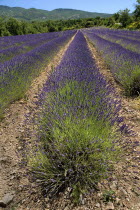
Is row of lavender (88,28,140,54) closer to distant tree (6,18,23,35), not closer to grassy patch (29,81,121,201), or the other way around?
grassy patch (29,81,121,201)

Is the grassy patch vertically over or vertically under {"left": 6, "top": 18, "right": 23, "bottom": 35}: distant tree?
under

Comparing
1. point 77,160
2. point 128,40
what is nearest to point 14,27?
point 128,40

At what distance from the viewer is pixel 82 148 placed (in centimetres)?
189

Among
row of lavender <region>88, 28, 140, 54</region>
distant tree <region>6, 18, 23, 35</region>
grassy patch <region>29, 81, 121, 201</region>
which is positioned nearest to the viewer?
grassy patch <region>29, 81, 121, 201</region>

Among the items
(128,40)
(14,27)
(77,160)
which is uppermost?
(14,27)

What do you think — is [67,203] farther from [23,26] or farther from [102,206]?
[23,26]

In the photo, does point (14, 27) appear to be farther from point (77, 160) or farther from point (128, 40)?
point (77, 160)

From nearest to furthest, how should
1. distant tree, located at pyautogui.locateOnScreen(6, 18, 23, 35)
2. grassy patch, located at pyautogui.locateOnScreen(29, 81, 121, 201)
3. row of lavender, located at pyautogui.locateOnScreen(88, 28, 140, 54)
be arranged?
grassy patch, located at pyautogui.locateOnScreen(29, 81, 121, 201) → row of lavender, located at pyautogui.locateOnScreen(88, 28, 140, 54) → distant tree, located at pyautogui.locateOnScreen(6, 18, 23, 35)

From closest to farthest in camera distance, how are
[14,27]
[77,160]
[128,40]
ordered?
[77,160] → [128,40] → [14,27]

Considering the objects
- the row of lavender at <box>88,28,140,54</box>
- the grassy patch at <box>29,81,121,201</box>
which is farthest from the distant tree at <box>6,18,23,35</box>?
the grassy patch at <box>29,81,121,201</box>

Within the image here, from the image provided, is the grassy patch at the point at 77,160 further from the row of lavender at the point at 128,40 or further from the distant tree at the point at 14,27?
the distant tree at the point at 14,27

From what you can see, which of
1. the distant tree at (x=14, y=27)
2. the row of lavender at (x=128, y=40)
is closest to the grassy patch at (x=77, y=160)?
the row of lavender at (x=128, y=40)

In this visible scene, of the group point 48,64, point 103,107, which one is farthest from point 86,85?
point 48,64

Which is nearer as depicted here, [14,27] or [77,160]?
[77,160]
